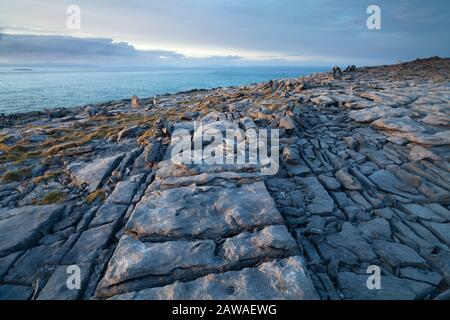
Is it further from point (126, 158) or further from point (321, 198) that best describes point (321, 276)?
point (126, 158)

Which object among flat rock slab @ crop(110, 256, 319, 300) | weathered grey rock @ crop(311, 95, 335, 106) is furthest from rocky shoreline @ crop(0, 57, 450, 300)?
weathered grey rock @ crop(311, 95, 335, 106)

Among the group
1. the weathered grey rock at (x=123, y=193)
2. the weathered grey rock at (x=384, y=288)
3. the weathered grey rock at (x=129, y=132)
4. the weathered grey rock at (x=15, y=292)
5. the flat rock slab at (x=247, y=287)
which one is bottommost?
the weathered grey rock at (x=15, y=292)

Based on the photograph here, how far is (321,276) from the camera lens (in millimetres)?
5539

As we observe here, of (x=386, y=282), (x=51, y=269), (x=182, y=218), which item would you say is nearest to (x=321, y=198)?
(x=386, y=282)

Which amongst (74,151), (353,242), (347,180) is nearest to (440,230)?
(353,242)

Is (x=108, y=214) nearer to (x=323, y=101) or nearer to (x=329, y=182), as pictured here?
(x=329, y=182)

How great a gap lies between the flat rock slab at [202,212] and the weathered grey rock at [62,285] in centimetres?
131

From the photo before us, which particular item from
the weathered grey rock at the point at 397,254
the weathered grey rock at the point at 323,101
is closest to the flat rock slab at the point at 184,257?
the weathered grey rock at the point at 397,254

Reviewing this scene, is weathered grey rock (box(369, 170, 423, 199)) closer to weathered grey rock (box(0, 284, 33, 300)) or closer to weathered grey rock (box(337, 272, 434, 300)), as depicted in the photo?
weathered grey rock (box(337, 272, 434, 300))

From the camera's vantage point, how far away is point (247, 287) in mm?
4832

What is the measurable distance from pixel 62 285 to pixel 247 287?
4.16 metres

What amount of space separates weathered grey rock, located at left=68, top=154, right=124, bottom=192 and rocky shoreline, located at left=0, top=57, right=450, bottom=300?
0.07m

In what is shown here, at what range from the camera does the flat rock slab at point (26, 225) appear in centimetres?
680

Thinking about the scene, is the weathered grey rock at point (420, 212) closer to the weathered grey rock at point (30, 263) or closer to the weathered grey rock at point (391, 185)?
the weathered grey rock at point (391, 185)
